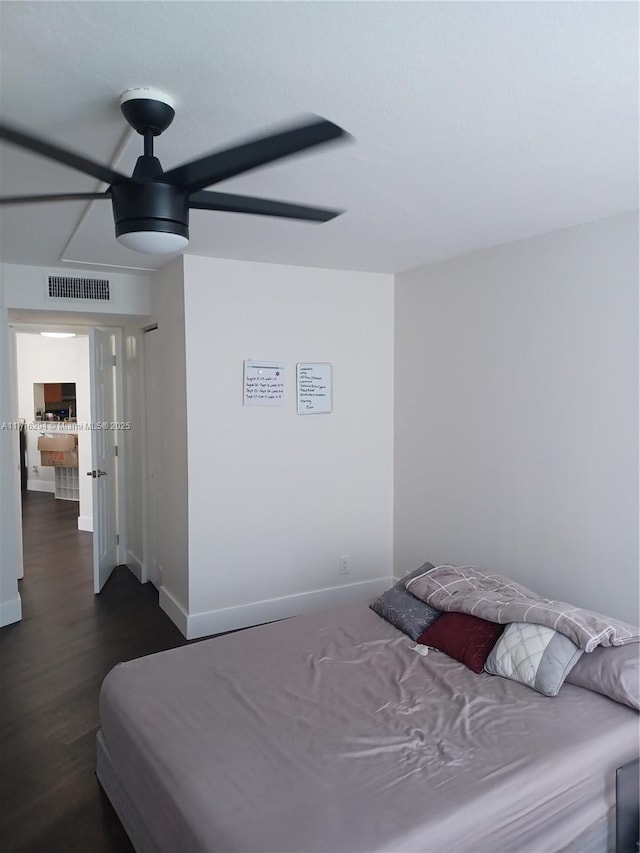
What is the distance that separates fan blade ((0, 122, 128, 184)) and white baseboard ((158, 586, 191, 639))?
9.62 ft

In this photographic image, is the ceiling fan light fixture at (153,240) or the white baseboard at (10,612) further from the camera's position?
the white baseboard at (10,612)

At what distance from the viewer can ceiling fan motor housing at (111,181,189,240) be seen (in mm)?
1518

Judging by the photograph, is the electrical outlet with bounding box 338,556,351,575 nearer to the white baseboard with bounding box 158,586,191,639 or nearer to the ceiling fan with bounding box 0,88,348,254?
the white baseboard with bounding box 158,586,191,639

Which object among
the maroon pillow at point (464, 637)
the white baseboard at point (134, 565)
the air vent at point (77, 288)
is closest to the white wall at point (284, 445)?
the air vent at point (77, 288)

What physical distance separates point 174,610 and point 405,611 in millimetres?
1796

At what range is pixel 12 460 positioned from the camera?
4125 mm

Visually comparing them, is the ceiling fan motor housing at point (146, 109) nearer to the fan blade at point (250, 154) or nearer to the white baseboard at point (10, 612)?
the fan blade at point (250, 154)

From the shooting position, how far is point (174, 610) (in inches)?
156

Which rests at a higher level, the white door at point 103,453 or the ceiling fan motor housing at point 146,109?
the ceiling fan motor housing at point 146,109

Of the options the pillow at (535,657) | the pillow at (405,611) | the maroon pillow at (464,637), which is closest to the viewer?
the pillow at (535,657)

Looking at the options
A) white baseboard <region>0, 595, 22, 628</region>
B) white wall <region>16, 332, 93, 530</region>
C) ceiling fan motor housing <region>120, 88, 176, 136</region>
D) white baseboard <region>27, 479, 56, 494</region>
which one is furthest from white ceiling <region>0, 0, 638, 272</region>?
white baseboard <region>27, 479, 56, 494</region>

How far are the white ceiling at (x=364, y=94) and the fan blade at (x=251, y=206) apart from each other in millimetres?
227

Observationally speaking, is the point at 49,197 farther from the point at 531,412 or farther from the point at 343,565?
the point at 343,565

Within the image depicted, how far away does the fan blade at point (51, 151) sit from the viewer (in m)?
1.29
